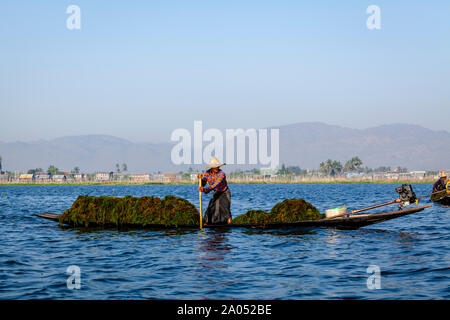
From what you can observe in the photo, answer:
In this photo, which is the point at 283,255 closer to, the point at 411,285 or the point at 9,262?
the point at 411,285

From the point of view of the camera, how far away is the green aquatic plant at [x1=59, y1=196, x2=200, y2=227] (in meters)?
21.5

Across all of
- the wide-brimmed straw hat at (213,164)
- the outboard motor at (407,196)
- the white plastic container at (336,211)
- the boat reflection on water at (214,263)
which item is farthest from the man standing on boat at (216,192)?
the outboard motor at (407,196)

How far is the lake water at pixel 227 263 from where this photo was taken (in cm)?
1065

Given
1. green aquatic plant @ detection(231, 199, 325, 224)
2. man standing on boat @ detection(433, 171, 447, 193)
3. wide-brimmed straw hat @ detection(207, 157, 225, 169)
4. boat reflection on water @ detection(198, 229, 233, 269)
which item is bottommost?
boat reflection on water @ detection(198, 229, 233, 269)

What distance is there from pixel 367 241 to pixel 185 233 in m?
6.91

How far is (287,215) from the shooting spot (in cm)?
2028

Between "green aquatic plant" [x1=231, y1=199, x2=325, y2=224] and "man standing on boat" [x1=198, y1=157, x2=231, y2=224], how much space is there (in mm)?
624

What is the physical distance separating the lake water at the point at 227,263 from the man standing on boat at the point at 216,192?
28.3 inches

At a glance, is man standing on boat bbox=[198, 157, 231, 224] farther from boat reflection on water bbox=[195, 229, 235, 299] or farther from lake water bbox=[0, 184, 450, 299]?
lake water bbox=[0, 184, 450, 299]

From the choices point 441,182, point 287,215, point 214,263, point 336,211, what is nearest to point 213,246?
point 214,263

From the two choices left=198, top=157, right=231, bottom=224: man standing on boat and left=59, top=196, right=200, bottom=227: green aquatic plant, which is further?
left=59, top=196, right=200, bottom=227: green aquatic plant

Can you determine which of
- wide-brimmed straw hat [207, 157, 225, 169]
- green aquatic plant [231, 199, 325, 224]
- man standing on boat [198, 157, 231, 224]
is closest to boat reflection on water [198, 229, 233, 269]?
man standing on boat [198, 157, 231, 224]

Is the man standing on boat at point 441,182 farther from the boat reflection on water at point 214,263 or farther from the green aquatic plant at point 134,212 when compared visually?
the boat reflection on water at point 214,263
